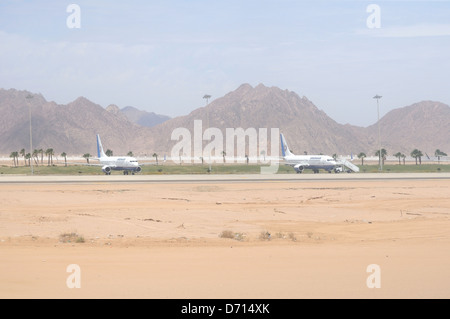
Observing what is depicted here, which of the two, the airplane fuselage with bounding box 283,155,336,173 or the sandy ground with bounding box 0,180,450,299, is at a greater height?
the airplane fuselage with bounding box 283,155,336,173

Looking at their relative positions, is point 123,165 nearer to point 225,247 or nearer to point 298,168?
point 298,168

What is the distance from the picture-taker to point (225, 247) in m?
16.0

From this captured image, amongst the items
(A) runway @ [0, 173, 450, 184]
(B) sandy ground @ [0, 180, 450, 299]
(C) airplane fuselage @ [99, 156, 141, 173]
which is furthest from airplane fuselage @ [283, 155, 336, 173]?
(B) sandy ground @ [0, 180, 450, 299]

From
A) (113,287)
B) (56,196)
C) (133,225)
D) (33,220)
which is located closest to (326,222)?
(133,225)

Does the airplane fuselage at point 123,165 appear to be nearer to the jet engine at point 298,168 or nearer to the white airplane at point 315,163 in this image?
the jet engine at point 298,168

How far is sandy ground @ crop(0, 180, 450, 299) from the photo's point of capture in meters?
10.2

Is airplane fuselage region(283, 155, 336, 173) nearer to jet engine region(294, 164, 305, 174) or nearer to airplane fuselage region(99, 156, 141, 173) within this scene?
jet engine region(294, 164, 305, 174)

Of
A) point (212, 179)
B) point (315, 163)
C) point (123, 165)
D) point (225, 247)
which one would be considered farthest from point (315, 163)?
point (225, 247)

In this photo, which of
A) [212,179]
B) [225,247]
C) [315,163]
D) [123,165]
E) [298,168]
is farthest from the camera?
[315,163]

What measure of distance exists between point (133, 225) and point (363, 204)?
48.4 ft

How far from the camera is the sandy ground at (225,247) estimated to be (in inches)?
402

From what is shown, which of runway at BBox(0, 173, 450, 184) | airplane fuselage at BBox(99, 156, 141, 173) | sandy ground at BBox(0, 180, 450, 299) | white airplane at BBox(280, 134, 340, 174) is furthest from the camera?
white airplane at BBox(280, 134, 340, 174)
